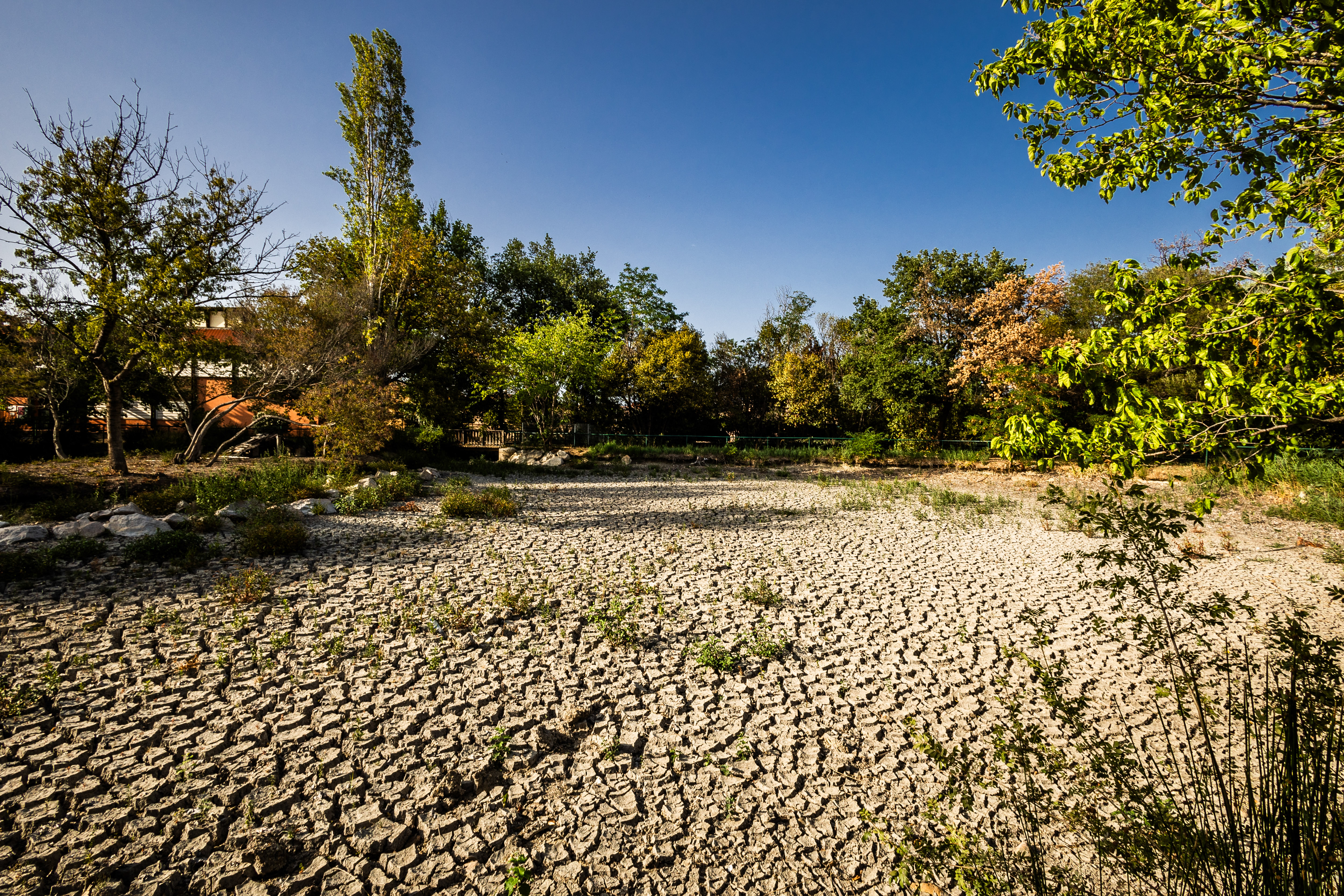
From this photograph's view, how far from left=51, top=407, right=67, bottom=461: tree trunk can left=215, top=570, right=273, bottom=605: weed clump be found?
11.3 m

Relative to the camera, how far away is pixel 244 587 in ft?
16.1

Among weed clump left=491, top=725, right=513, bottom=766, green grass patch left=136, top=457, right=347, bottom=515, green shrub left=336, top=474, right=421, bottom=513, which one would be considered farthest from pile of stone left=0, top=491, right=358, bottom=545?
weed clump left=491, top=725, right=513, bottom=766

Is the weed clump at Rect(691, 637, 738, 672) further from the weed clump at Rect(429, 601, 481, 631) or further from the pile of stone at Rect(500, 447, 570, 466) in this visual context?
the pile of stone at Rect(500, 447, 570, 466)

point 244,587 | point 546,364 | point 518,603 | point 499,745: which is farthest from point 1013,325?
point 244,587

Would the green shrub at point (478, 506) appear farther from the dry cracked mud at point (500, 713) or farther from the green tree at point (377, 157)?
the green tree at point (377, 157)

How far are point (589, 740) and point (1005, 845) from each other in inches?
89.2

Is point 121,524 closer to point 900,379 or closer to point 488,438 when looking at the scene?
point 488,438

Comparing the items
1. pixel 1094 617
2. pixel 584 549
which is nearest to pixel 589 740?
pixel 584 549

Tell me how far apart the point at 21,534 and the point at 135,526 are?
0.91 m

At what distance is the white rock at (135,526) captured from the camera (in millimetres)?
6160

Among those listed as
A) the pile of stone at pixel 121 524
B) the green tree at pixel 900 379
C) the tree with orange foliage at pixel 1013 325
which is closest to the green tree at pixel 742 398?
the green tree at pixel 900 379

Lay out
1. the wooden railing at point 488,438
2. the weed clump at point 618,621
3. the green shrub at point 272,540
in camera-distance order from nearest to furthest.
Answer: the weed clump at point 618,621, the green shrub at point 272,540, the wooden railing at point 488,438

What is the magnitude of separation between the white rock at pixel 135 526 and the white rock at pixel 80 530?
0.07 metres

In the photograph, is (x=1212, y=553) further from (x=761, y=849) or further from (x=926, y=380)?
(x=926, y=380)
